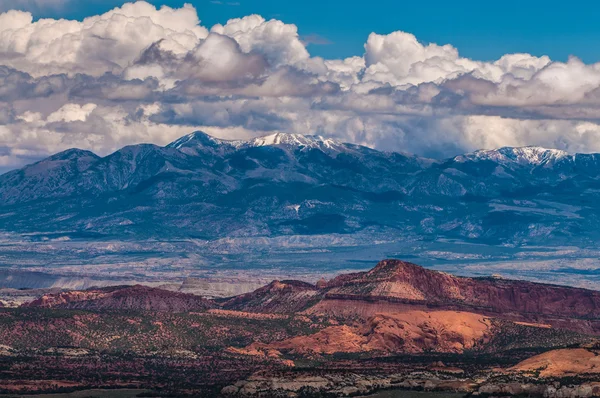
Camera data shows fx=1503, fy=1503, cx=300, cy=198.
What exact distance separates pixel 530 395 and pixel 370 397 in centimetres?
2003

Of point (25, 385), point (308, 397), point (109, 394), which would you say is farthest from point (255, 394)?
point (25, 385)

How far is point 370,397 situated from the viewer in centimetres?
19025

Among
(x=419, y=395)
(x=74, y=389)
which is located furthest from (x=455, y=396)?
(x=74, y=389)

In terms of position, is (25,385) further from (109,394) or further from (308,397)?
(308,397)

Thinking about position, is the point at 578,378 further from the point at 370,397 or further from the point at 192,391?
the point at 192,391

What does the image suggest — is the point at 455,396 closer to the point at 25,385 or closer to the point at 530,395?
the point at 530,395

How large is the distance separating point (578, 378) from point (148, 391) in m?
57.1

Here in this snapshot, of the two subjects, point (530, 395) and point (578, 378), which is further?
point (578, 378)

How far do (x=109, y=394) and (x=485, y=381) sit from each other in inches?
1928

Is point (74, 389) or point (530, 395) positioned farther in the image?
point (74, 389)

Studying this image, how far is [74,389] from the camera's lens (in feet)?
654

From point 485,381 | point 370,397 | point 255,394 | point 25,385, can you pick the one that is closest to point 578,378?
point 485,381

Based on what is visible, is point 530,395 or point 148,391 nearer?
Result: point 530,395

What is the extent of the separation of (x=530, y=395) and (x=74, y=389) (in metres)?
59.9
